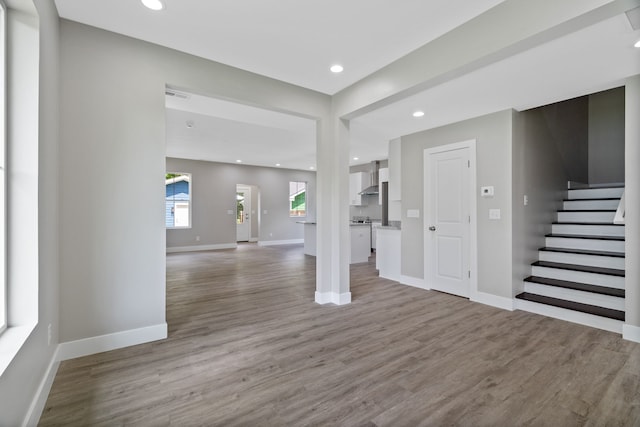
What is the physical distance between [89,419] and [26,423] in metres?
0.28

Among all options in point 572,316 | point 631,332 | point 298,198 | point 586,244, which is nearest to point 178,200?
point 298,198

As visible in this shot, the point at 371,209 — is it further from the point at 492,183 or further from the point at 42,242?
the point at 42,242

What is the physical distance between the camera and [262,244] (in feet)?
33.8

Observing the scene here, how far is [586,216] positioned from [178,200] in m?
9.34

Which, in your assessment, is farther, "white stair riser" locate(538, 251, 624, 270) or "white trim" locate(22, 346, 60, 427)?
"white stair riser" locate(538, 251, 624, 270)

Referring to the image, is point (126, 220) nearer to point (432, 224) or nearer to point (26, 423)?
point (26, 423)

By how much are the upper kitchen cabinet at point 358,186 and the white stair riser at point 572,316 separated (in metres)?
5.54

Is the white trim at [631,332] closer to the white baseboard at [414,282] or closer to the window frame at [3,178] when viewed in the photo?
the white baseboard at [414,282]

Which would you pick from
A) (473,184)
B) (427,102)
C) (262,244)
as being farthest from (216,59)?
(262,244)

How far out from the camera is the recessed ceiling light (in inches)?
84.9

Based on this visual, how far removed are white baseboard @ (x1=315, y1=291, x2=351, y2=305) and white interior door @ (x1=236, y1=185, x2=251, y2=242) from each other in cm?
803

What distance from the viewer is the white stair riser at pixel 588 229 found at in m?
4.07

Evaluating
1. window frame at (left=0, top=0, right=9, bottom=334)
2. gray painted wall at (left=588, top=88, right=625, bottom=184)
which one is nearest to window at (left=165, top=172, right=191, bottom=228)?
window frame at (left=0, top=0, right=9, bottom=334)

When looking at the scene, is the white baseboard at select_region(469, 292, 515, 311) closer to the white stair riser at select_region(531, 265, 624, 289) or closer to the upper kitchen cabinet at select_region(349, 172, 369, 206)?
the white stair riser at select_region(531, 265, 624, 289)
